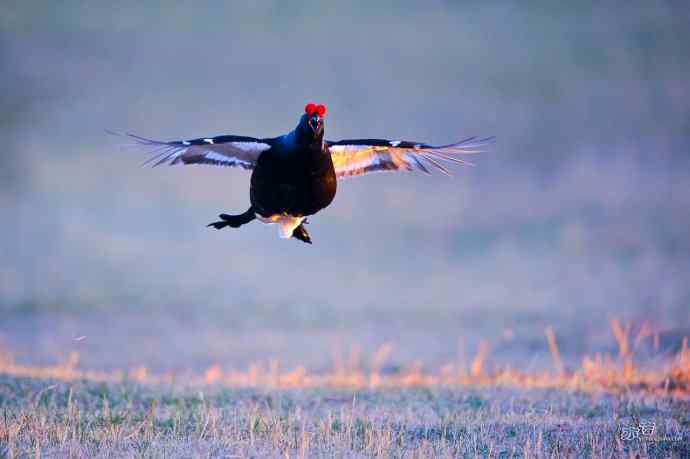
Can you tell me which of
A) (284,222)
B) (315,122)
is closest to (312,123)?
(315,122)

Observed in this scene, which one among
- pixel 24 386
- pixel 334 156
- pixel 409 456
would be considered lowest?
pixel 409 456

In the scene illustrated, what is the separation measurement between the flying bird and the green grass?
2.16 metres

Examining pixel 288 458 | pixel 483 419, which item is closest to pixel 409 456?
pixel 288 458

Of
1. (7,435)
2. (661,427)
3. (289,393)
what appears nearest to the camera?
(7,435)

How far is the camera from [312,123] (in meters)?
10.4

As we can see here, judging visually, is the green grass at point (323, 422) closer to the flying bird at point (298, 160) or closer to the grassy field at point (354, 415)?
the grassy field at point (354, 415)

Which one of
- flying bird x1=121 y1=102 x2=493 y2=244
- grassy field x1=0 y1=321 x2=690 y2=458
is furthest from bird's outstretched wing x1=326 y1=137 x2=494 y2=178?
grassy field x1=0 y1=321 x2=690 y2=458

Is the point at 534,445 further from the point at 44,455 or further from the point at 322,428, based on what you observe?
the point at 44,455

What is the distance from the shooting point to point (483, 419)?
952cm

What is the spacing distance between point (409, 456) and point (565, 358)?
549 inches

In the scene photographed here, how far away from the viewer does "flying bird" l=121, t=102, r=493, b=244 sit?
34.8 feet

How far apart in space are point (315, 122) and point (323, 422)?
3218 mm

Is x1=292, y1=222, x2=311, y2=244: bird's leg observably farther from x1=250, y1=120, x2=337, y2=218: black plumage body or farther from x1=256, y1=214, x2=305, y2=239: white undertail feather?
Answer: x1=250, y1=120, x2=337, y2=218: black plumage body

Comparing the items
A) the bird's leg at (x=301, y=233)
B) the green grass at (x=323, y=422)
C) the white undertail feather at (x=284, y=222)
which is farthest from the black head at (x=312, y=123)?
the green grass at (x=323, y=422)
